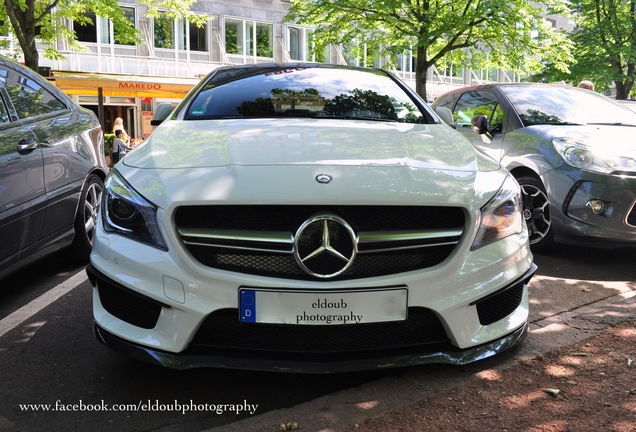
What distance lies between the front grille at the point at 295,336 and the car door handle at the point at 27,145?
A: 228 centimetres

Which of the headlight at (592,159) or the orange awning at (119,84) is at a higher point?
the orange awning at (119,84)

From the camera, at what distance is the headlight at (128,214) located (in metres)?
2.84

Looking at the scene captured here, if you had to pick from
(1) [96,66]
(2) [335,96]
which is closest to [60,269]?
(2) [335,96]

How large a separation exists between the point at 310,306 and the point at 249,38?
31.2 m

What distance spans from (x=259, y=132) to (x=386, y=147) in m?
0.70

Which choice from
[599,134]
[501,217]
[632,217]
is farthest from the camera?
[599,134]

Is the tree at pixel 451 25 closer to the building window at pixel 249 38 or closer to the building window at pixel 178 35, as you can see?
the building window at pixel 178 35

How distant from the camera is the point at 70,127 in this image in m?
5.30

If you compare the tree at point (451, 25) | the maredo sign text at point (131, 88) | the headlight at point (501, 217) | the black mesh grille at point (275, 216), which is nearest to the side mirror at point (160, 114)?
the black mesh grille at point (275, 216)

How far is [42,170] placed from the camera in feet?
15.1

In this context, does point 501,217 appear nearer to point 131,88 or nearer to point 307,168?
point 307,168

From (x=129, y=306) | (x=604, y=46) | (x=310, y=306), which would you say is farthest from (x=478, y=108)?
(x=604, y=46)

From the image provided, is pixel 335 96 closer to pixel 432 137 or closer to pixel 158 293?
pixel 432 137

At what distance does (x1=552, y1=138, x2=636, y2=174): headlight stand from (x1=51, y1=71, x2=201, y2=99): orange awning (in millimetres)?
15633
